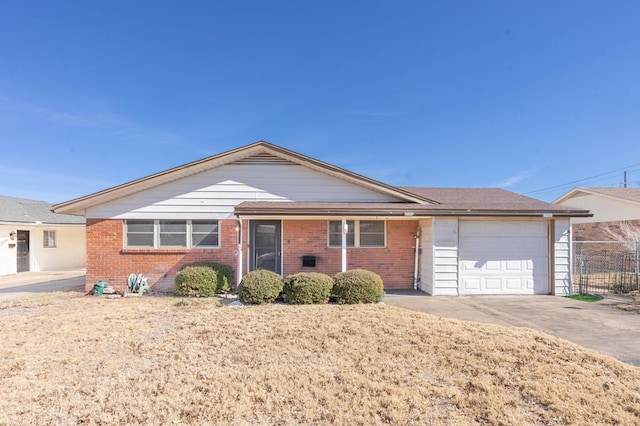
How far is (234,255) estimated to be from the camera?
1124cm

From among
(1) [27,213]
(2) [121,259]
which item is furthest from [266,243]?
(1) [27,213]

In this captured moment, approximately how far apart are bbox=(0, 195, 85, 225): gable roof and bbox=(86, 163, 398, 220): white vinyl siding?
9421 mm

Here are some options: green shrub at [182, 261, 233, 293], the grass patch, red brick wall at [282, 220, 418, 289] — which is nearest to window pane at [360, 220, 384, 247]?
red brick wall at [282, 220, 418, 289]

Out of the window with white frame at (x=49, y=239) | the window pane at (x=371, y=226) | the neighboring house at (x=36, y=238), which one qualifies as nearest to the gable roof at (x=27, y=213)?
the neighboring house at (x=36, y=238)

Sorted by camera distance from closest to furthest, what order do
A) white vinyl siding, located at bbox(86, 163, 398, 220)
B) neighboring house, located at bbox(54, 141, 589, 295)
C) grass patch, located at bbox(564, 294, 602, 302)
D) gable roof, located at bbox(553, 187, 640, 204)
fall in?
grass patch, located at bbox(564, 294, 602, 302) → neighboring house, located at bbox(54, 141, 589, 295) → white vinyl siding, located at bbox(86, 163, 398, 220) → gable roof, located at bbox(553, 187, 640, 204)

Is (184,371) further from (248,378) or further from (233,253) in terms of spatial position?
(233,253)

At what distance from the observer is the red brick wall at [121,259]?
1102cm

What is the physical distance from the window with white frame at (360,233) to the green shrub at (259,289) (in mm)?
3051

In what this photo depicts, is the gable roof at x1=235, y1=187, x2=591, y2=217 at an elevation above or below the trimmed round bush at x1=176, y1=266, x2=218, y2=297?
above

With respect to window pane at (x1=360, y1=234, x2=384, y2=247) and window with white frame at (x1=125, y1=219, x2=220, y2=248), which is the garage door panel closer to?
window pane at (x1=360, y1=234, x2=384, y2=247)

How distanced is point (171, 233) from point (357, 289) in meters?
6.55

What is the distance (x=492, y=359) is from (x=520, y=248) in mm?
6936

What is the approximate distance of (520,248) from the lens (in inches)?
419

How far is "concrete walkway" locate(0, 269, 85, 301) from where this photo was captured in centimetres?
1155
